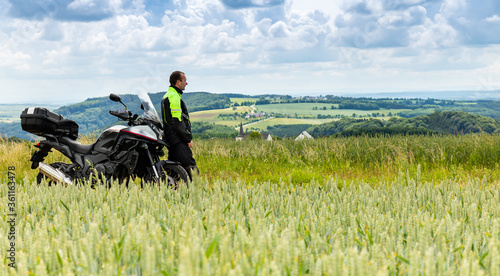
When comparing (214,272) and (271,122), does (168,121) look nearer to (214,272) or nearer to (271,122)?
(214,272)

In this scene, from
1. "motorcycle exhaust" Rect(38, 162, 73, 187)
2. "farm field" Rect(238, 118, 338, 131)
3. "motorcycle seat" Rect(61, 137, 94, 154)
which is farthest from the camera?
"farm field" Rect(238, 118, 338, 131)

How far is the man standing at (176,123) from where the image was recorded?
7641 mm

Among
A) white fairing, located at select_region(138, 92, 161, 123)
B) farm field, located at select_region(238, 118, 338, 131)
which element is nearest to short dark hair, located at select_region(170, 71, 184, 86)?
white fairing, located at select_region(138, 92, 161, 123)

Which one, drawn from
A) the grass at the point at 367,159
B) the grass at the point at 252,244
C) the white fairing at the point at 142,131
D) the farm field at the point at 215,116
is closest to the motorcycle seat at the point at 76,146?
the white fairing at the point at 142,131

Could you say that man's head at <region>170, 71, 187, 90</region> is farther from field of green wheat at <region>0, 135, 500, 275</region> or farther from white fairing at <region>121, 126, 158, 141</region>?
field of green wheat at <region>0, 135, 500, 275</region>

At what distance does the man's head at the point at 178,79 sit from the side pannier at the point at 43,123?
211 centimetres

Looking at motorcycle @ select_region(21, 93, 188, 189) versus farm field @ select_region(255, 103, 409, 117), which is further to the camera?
farm field @ select_region(255, 103, 409, 117)

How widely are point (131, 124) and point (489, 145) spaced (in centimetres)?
1127

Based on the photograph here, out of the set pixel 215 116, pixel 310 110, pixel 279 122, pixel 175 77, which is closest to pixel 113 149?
pixel 175 77

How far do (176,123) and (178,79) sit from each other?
2.77 feet

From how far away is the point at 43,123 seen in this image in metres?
7.50

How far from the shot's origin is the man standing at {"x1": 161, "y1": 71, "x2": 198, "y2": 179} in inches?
301

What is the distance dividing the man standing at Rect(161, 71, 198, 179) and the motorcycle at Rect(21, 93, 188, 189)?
194 millimetres

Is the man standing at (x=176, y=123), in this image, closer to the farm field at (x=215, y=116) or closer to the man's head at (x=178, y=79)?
the man's head at (x=178, y=79)
